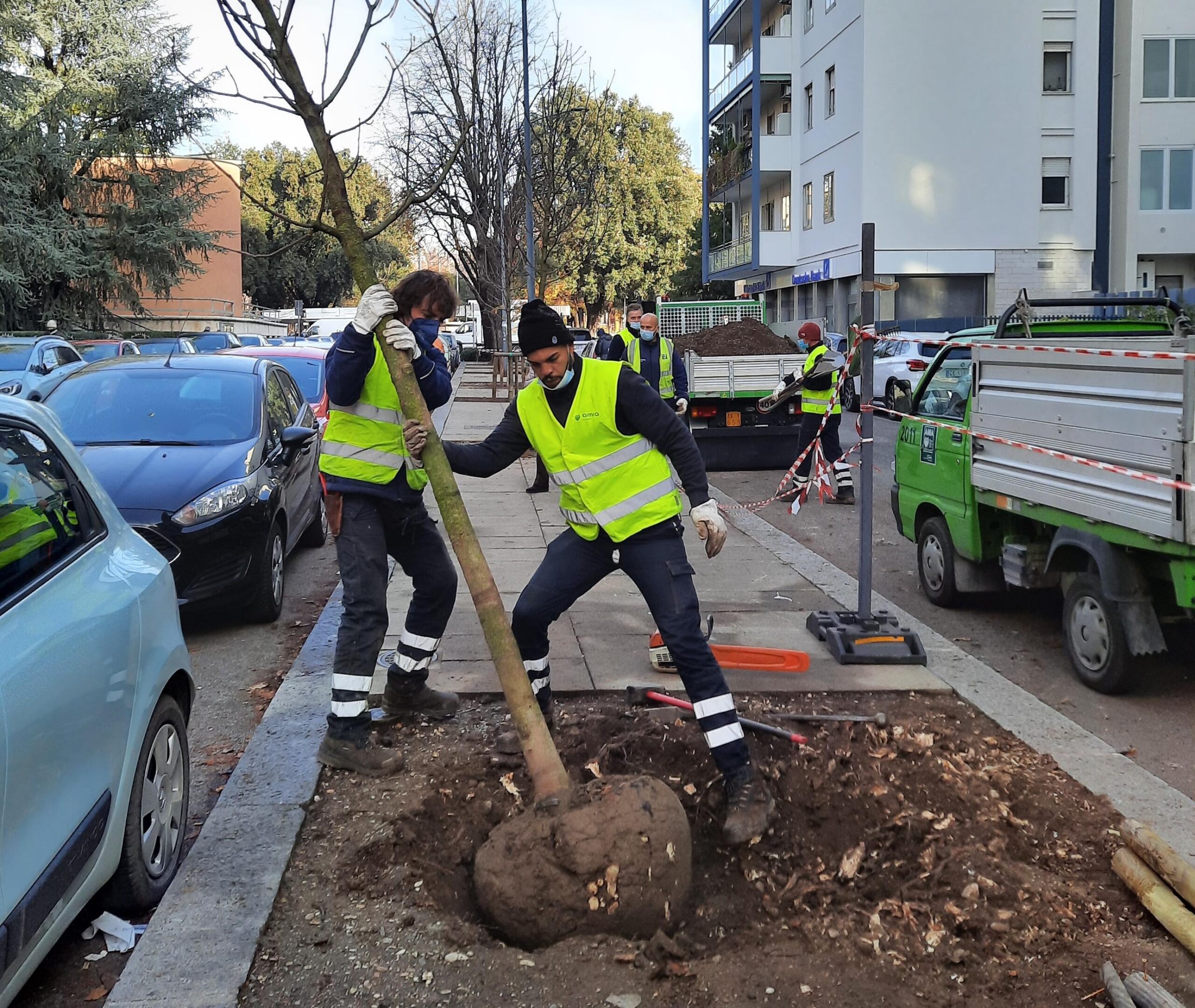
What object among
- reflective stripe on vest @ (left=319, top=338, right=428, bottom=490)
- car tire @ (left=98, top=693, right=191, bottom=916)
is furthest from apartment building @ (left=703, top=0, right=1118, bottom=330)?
car tire @ (left=98, top=693, right=191, bottom=916)

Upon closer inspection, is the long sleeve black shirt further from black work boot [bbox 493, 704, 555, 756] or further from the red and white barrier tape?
the red and white barrier tape

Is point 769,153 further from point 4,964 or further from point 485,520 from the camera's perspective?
point 4,964

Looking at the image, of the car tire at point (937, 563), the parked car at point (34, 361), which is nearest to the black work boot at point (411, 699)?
the car tire at point (937, 563)

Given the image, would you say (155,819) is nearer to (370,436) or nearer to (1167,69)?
(370,436)

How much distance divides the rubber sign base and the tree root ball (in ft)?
8.90

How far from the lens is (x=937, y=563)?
775 centimetres

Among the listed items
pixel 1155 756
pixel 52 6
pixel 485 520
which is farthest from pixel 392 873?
pixel 52 6

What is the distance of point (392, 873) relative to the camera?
3816mm

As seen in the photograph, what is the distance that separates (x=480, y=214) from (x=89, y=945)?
22254 mm

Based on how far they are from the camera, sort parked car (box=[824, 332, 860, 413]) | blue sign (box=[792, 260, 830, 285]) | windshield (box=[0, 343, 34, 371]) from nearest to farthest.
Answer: windshield (box=[0, 343, 34, 371]) → parked car (box=[824, 332, 860, 413]) → blue sign (box=[792, 260, 830, 285])

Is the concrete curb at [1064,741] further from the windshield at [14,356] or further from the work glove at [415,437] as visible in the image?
the windshield at [14,356]

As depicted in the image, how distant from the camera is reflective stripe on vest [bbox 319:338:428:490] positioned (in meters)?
4.86

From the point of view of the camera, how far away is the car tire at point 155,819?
357 cm

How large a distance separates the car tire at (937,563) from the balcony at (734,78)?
116 feet
